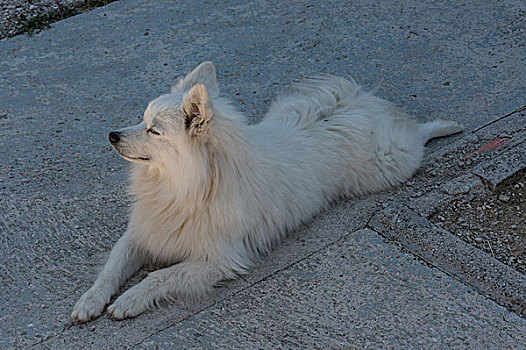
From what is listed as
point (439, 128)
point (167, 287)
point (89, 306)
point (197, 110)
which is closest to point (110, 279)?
point (89, 306)

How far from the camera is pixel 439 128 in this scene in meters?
4.29

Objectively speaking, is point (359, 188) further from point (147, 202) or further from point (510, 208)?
point (147, 202)

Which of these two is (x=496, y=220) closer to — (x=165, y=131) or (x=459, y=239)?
(x=459, y=239)

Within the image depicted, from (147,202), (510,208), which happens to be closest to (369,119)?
(510,208)

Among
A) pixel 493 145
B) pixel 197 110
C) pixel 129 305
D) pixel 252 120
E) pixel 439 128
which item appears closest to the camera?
pixel 197 110

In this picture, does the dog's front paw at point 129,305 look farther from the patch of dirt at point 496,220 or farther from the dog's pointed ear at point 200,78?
the patch of dirt at point 496,220

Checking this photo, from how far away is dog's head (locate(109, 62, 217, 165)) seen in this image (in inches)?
114

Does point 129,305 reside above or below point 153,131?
below

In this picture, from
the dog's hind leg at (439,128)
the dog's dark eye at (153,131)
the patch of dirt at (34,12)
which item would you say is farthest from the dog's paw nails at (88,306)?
the patch of dirt at (34,12)

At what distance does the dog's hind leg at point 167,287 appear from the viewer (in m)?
3.00

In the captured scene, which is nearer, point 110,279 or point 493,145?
point 110,279

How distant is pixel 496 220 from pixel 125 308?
7.24ft

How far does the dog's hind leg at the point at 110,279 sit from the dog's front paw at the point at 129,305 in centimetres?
9

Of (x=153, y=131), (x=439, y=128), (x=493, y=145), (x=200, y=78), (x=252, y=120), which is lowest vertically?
(x=493, y=145)
